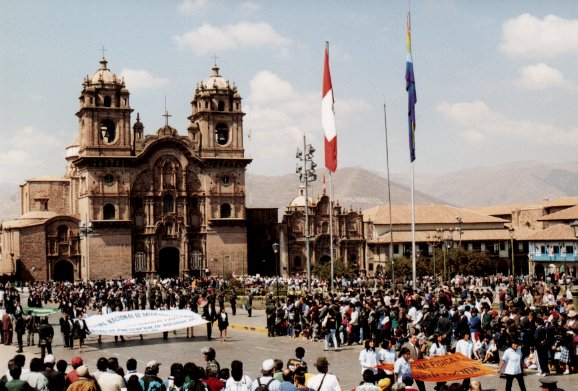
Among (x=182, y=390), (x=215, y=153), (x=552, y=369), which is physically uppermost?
(x=215, y=153)

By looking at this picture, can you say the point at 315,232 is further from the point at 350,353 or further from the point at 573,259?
the point at 350,353

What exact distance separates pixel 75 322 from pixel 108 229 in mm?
41751

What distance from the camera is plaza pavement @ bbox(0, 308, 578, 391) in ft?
68.5

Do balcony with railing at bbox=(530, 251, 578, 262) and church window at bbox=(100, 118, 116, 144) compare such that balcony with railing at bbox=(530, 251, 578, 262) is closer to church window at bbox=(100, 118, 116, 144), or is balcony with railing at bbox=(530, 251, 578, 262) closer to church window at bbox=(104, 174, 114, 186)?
Result: church window at bbox=(104, 174, 114, 186)

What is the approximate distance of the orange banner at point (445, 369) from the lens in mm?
15023

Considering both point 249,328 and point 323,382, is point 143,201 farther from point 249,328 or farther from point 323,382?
point 323,382

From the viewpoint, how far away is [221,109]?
73.4 metres

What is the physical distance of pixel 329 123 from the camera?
34.8 m

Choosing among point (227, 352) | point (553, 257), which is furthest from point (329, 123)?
point (553, 257)

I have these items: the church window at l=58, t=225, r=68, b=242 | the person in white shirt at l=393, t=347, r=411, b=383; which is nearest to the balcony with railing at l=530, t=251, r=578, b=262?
the church window at l=58, t=225, r=68, b=242

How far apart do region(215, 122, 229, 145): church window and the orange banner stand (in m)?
58.8

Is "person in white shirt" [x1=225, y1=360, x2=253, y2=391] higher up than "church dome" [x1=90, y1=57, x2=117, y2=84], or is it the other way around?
"church dome" [x1=90, y1=57, x2=117, y2=84]

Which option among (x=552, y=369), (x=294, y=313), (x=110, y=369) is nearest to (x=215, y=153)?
(x=294, y=313)

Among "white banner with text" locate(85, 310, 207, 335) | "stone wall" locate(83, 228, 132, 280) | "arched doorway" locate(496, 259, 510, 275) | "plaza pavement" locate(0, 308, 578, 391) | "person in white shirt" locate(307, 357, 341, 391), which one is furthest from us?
"arched doorway" locate(496, 259, 510, 275)
